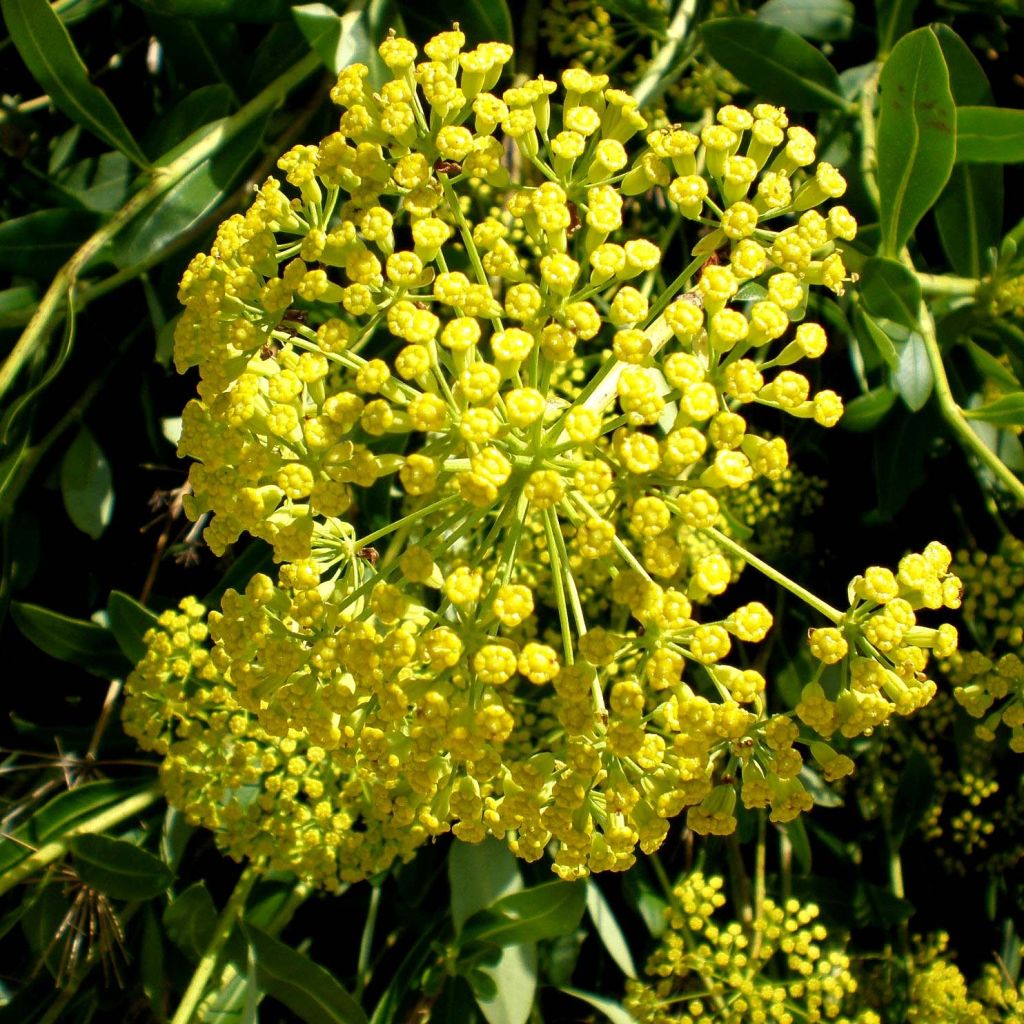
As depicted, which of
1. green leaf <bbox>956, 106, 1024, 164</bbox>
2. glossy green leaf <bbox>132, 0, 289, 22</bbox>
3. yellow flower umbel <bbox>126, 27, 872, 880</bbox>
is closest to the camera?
yellow flower umbel <bbox>126, 27, 872, 880</bbox>

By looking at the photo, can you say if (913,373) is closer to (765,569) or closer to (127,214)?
(765,569)

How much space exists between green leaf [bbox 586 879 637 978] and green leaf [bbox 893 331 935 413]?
126 cm

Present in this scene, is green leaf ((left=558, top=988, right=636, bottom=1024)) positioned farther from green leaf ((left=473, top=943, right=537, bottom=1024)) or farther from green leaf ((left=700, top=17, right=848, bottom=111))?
green leaf ((left=700, top=17, right=848, bottom=111))

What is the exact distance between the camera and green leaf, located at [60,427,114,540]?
2.35m

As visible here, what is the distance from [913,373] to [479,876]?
1.39m

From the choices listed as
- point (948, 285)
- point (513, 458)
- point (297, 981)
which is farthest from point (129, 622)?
point (948, 285)

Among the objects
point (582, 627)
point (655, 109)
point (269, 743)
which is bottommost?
point (269, 743)

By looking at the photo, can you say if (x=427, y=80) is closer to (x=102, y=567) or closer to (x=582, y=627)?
(x=582, y=627)

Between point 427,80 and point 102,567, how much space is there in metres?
1.68

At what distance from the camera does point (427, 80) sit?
146cm

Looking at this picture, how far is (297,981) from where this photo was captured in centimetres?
206

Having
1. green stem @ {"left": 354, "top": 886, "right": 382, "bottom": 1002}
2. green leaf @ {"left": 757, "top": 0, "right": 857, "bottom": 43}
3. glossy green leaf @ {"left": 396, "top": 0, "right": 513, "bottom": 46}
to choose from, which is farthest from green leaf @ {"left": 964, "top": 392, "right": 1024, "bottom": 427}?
green stem @ {"left": 354, "top": 886, "right": 382, "bottom": 1002}

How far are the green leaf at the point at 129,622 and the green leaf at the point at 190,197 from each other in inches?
28.2

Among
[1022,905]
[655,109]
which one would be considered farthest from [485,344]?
[1022,905]
